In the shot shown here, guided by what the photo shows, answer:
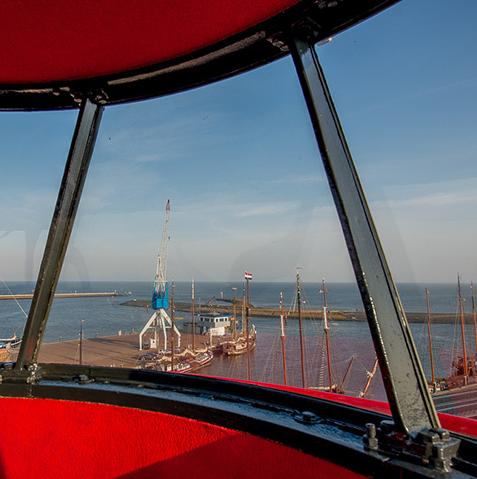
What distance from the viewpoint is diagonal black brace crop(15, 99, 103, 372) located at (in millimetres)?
2059

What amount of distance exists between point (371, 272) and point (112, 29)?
4.39ft

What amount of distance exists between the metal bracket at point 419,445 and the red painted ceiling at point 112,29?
4.49 ft

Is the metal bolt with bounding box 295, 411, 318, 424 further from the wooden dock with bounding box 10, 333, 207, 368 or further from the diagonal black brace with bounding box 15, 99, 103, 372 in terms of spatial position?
the wooden dock with bounding box 10, 333, 207, 368

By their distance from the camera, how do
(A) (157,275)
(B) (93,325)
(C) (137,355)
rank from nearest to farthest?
(A) (157,275), (C) (137,355), (B) (93,325)

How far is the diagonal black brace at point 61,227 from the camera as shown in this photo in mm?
2059

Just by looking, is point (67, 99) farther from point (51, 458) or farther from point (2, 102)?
point (51, 458)

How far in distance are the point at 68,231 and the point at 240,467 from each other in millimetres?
1502

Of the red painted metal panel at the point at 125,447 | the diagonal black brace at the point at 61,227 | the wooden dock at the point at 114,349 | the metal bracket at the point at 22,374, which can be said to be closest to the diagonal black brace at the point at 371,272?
the red painted metal panel at the point at 125,447

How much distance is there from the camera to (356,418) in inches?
49.8

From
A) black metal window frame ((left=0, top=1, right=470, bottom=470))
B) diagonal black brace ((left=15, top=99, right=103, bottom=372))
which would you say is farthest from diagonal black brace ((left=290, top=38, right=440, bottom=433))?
diagonal black brace ((left=15, top=99, right=103, bottom=372))

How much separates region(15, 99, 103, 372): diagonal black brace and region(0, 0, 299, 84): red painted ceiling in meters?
0.35

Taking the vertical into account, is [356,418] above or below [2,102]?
below

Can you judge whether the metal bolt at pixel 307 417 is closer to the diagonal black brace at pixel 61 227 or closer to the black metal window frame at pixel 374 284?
the black metal window frame at pixel 374 284

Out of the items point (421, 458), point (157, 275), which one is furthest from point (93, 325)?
point (421, 458)
